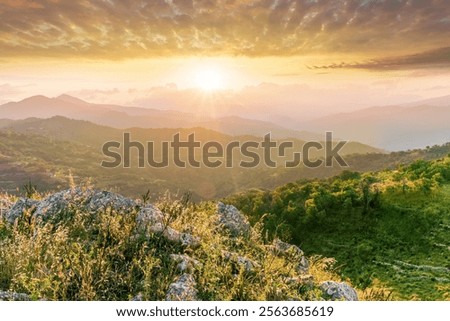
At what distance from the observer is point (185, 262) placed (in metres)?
5.69

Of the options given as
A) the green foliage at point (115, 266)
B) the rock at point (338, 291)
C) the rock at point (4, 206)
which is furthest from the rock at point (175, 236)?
the rock at point (4, 206)

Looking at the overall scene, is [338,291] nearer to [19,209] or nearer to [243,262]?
[243,262]

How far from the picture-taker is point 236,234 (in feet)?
25.8

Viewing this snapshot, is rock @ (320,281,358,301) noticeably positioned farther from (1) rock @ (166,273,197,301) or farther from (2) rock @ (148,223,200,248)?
(2) rock @ (148,223,200,248)

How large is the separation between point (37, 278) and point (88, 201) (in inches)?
87.0

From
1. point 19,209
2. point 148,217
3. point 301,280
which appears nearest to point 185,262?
point 148,217

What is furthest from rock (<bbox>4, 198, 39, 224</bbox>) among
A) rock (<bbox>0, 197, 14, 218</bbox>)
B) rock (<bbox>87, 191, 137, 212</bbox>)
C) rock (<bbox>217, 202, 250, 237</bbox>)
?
rock (<bbox>217, 202, 250, 237</bbox>)

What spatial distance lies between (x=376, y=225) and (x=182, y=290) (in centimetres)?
566

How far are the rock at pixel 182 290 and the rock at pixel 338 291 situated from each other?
1.92 meters

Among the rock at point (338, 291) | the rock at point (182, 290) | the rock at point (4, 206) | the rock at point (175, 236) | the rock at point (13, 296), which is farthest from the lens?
the rock at point (4, 206)

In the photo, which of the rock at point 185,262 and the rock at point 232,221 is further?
the rock at point 232,221

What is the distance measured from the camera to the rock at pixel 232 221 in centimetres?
789

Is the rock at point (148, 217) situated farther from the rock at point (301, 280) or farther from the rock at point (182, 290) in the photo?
the rock at point (301, 280)
